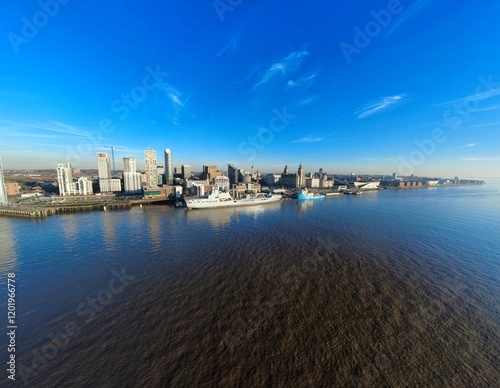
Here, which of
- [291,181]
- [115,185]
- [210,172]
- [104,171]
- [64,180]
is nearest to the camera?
[64,180]

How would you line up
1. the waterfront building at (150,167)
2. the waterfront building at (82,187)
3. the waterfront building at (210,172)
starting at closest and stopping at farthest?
the waterfront building at (82,187) < the waterfront building at (150,167) < the waterfront building at (210,172)

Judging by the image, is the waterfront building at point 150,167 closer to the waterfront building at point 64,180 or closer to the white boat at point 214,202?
the waterfront building at point 64,180

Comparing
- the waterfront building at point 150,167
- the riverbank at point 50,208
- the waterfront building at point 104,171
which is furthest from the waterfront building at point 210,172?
the riverbank at point 50,208

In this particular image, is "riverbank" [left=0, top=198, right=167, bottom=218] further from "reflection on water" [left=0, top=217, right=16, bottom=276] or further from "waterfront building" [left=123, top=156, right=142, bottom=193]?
"waterfront building" [left=123, top=156, right=142, bottom=193]

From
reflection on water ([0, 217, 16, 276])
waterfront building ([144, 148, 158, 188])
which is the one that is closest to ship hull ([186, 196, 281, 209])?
reflection on water ([0, 217, 16, 276])

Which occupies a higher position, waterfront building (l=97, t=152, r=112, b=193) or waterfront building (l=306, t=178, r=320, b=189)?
waterfront building (l=97, t=152, r=112, b=193)

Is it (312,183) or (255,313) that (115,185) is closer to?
(255,313)

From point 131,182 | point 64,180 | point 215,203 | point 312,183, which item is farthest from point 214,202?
point 312,183
